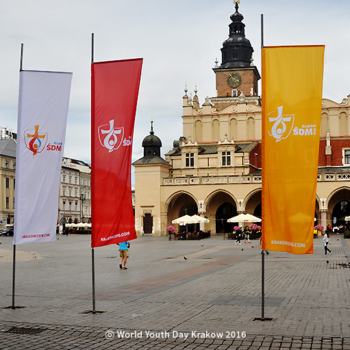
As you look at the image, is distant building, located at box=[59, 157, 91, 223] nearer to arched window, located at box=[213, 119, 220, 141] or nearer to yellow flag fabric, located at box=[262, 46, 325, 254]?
arched window, located at box=[213, 119, 220, 141]

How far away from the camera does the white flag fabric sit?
10758 mm

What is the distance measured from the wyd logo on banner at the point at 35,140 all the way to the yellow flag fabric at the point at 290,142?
179 inches

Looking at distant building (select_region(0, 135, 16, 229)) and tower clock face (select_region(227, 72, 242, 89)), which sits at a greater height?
tower clock face (select_region(227, 72, 242, 89))

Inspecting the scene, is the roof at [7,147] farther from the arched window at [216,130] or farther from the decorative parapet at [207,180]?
the decorative parapet at [207,180]

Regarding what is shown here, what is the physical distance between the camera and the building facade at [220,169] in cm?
5284

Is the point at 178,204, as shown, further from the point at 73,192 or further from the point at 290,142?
Answer: the point at 290,142

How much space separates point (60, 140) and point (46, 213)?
155cm

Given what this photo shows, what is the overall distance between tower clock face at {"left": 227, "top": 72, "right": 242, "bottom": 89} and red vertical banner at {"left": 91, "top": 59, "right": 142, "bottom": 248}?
56.7m

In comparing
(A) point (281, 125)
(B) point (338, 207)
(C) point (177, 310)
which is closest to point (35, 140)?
(C) point (177, 310)

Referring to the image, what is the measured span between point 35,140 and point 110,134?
1754 millimetres

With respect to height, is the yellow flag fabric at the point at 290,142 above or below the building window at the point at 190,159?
below

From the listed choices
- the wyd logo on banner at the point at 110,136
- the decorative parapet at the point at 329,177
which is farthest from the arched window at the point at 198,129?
the wyd logo on banner at the point at 110,136

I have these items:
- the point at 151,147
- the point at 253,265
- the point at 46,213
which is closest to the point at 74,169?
the point at 151,147

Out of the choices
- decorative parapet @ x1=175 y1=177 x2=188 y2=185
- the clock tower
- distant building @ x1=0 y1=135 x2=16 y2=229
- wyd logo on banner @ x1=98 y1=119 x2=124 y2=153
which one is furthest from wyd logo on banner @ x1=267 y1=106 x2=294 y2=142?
distant building @ x1=0 y1=135 x2=16 y2=229
